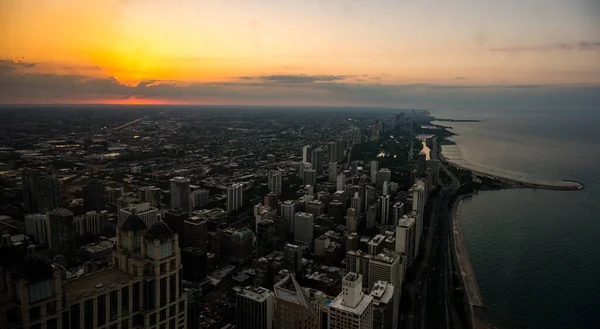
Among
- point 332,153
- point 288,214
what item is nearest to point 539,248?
point 288,214

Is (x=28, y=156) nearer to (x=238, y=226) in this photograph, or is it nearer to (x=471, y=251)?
(x=238, y=226)

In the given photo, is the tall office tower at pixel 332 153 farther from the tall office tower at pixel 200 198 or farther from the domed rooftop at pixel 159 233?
the domed rooftop at pixel 159 233

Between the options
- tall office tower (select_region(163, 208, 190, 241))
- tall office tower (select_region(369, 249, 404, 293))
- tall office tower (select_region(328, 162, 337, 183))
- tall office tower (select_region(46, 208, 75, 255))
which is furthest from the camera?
tall office tower (select_region(328, 162, 337, 183))

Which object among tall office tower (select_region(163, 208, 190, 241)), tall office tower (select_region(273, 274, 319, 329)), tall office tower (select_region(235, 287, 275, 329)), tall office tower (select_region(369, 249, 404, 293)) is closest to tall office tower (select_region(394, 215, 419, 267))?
tall office tower (select_region(369, 249, 404, 293))

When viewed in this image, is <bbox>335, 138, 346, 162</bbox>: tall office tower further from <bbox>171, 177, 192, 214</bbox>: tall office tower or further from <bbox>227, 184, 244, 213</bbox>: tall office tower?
<bbox>171, 177, 192, 214</bbox>: tall office tower

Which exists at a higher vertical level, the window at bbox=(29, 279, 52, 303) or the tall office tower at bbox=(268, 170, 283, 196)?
the window at bbox=(29, 279, 52, 303)

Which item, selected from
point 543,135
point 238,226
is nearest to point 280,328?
point 238,226
